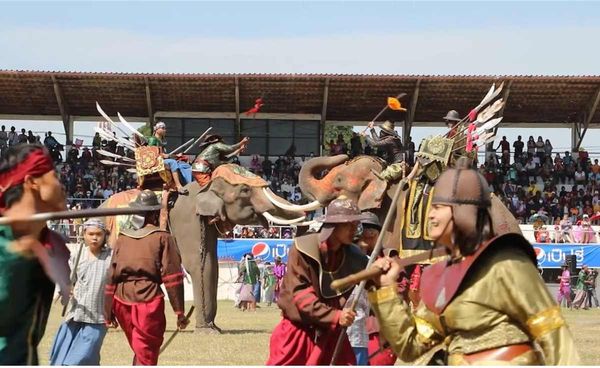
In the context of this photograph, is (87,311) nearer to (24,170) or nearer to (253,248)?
(24,170)

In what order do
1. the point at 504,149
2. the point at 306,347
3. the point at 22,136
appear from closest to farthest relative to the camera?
the point at 306,347
the point at 22,136
the point at 504,149

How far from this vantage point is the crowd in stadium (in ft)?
120

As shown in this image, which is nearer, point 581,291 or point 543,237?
point 581,291

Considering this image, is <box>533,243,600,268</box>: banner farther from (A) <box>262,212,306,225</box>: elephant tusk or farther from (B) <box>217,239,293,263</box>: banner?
(A) <box>262,212,306,225</box>: elephant tusk

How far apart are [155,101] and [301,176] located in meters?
18.0

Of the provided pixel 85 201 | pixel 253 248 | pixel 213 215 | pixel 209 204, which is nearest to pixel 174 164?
pixel 209 204

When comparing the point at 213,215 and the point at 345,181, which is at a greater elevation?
the point at 345,181

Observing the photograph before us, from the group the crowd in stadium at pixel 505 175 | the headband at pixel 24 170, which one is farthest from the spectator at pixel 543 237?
the headband at pixel 24 170

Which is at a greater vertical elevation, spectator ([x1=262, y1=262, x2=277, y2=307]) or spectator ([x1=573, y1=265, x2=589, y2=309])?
spectator ([x1=573, y1=265, x2=589, y2=309])

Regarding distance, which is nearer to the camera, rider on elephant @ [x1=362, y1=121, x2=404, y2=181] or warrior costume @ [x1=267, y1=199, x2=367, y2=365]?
warrior costume @ [x1=267, y1=199, x2=367, y2=365]

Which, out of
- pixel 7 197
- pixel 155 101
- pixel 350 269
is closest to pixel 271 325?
pixel 350 269

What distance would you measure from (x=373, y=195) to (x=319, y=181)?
267 centimetres

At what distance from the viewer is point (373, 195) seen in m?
17.6

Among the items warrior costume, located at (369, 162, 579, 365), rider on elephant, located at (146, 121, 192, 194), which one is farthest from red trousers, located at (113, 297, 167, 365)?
rider on elephant, located at (146, 121, 192, 194)
